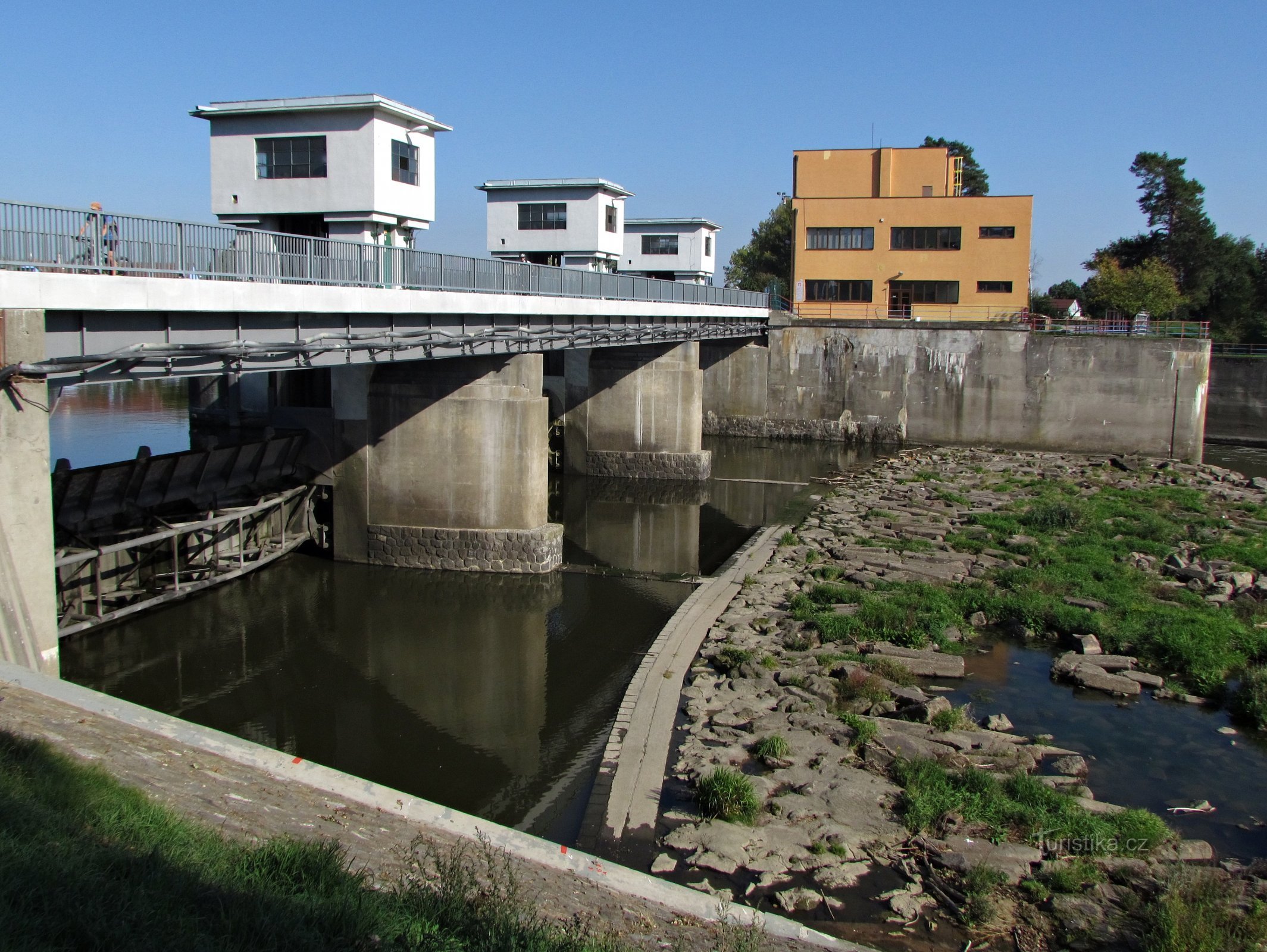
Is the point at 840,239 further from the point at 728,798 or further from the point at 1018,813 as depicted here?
the point at 728,798

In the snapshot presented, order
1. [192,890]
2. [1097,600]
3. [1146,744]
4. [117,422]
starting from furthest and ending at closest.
Result: [117,422]
[1097,600]
[1146,744]
[192,890]

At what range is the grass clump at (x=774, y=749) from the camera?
11.5 metres

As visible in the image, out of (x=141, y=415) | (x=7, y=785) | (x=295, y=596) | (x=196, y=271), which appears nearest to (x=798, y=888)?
(x=7, y=785)

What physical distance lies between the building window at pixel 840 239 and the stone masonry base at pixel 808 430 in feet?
34.7

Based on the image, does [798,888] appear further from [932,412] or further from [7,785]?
[932,412]

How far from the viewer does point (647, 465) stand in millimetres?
36469

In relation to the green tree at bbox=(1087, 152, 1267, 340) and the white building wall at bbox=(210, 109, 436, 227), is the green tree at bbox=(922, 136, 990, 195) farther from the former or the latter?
the white building wall at bbox=(210, 109, 436, 227)

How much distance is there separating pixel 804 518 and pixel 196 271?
18.1 m

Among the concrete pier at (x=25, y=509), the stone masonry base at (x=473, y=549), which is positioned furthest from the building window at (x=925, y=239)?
the concrete pier at (x=25, y=509)

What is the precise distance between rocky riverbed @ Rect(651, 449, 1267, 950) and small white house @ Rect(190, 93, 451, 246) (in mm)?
11682

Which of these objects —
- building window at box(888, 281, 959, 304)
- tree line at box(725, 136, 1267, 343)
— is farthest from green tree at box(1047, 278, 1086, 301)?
building window at box(888, 281, 959, 304)

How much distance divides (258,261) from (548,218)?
908 inches

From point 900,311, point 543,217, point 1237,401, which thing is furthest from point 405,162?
point 1237,401

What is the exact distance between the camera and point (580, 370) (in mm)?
36406
